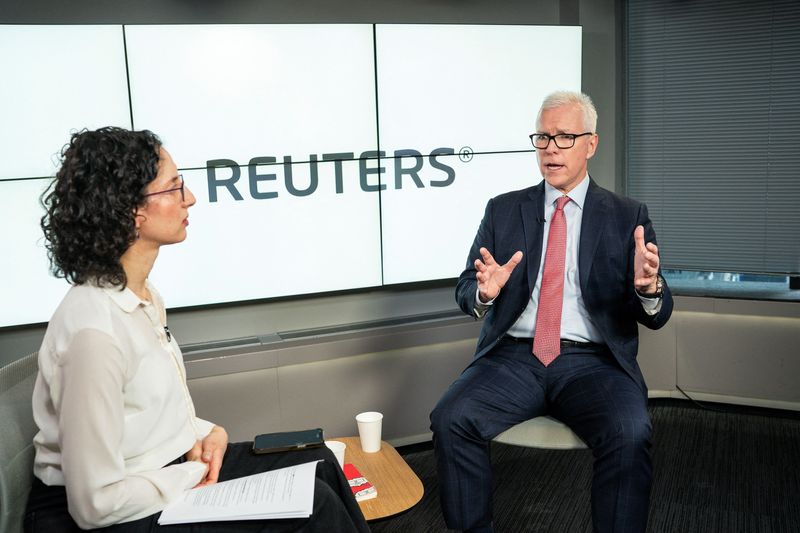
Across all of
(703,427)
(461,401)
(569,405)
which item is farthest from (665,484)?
Result: (461,401)

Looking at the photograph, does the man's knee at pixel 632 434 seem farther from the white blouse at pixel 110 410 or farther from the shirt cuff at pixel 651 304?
the white blouse at pixel 110 410

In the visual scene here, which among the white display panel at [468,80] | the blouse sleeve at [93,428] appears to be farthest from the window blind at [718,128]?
the blouse sleeve at [93,428]

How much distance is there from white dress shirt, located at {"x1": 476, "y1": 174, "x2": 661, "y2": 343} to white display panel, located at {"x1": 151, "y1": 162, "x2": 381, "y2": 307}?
102 centimetres

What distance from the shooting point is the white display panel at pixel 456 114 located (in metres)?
3.43

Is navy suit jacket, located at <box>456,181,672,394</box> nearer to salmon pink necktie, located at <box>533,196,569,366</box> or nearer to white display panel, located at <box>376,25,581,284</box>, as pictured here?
salmon pink necktie, located at <box>533,196,569,366</box>

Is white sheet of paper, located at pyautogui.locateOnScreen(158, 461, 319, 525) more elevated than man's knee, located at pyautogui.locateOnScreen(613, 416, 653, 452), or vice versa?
white sheet of paper, located at pyautogui.locateOnScreen(158, 461, 319, 525)

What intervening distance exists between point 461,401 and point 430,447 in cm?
127

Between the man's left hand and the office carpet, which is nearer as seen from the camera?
the man's left hand

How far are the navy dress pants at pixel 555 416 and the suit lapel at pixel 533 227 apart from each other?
0.95 ft

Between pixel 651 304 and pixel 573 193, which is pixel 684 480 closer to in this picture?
pixel 651 304

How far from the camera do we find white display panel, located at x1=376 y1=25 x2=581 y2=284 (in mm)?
3434

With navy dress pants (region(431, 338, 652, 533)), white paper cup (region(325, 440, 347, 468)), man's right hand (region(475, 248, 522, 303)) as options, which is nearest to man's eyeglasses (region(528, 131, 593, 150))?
man's right hand (region(475, 248, 522, 303))

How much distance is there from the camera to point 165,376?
168 cm

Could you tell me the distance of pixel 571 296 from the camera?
264 cm
